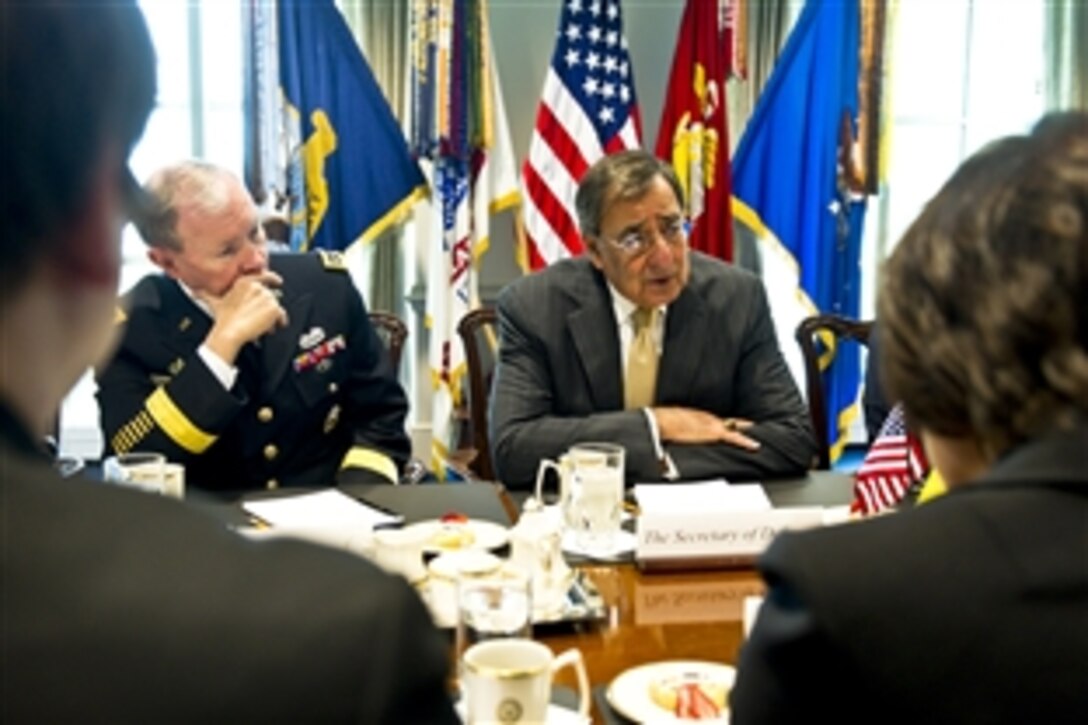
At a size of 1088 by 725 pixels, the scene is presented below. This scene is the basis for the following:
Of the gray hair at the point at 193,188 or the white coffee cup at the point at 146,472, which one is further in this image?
the gray hair at the point at 193,188

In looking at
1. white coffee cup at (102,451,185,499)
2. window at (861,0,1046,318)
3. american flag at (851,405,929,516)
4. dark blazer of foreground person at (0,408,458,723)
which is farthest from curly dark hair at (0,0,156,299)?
window at (861,0,1046,318)

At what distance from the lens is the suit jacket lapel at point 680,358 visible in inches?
100.0

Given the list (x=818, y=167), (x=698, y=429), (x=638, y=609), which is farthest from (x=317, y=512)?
(x=818, y=167)

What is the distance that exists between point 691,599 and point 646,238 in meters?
1.08

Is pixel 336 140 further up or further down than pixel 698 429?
further up

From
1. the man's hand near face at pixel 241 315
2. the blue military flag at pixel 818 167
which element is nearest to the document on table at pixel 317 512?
the man's hand near face at pixel 241 315

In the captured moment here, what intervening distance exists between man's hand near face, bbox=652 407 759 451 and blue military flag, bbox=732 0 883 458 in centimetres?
214

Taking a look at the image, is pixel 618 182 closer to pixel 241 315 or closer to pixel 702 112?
pixel 241 315

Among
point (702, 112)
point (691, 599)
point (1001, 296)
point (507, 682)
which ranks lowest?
point (691, 599)

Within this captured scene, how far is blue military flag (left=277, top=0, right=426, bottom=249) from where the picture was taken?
4.10 metres

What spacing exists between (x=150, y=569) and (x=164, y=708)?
0.21 feet

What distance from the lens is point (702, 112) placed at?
4254 mm

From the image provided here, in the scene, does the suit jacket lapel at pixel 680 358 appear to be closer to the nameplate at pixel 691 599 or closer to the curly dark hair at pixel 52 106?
the nameplate at pixel 691 599

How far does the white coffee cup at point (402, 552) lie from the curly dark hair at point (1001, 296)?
83 cm
